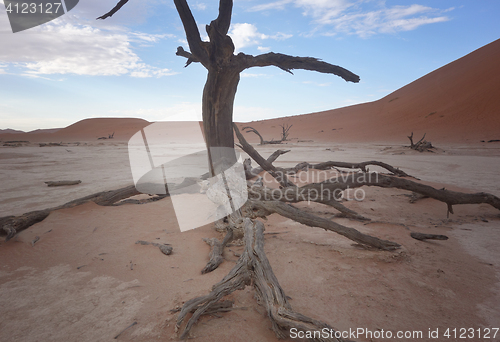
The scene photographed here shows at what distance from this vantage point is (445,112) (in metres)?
26.4

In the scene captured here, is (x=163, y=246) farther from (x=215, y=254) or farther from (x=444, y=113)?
(x=444, y=113)

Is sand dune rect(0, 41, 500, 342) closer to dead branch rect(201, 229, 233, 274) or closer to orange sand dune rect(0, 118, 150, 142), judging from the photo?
dead branch rect(201, 229, 233, 274)

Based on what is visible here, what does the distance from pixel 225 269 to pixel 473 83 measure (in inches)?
1508

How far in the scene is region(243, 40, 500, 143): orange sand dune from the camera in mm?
21234

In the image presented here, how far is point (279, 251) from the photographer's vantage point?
2906 millimetres

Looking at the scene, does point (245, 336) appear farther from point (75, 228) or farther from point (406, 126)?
point (406, 126)

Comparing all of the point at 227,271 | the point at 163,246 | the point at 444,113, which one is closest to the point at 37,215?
the point at 163,246

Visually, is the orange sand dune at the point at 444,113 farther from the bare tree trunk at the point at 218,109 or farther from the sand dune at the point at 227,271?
the bare tree trunk at the point at 218,109

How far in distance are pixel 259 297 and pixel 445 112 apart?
3202 cm

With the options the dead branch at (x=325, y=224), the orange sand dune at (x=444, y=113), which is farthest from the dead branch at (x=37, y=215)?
the orange sand dune at (x=444, y=113)

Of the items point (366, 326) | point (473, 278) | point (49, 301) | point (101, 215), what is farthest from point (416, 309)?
point (101, 215)

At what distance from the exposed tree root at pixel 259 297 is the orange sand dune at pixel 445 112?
21.6 meters

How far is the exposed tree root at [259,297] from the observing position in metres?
1.44

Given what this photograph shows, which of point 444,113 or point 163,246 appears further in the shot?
point 444,113
